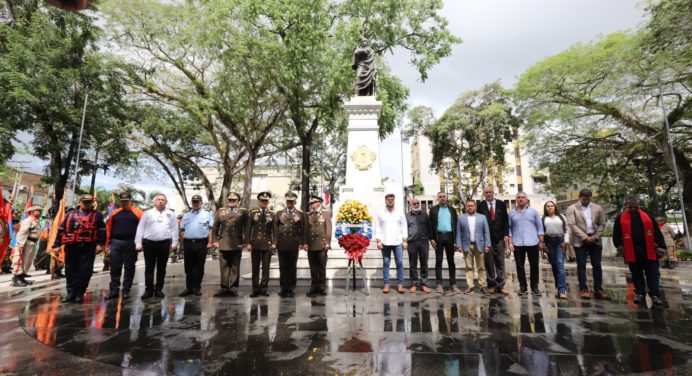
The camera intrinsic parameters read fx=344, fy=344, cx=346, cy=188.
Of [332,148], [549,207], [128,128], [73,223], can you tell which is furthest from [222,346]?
[332,148]

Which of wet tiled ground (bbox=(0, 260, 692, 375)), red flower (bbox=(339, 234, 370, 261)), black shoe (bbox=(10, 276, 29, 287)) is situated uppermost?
red flower (bbox=(339, 234, 370, 261))

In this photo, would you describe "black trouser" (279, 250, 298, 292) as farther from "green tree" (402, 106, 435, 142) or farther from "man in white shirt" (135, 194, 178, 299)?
"green tree" (402, 106, 435, 142)

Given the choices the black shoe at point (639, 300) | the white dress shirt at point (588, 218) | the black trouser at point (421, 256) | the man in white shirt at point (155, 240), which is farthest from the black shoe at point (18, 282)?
the black shoe at point (639, 300)

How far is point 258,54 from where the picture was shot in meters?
16.2

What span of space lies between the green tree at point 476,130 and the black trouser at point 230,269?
1012 inches

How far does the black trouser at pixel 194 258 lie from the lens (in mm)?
6590

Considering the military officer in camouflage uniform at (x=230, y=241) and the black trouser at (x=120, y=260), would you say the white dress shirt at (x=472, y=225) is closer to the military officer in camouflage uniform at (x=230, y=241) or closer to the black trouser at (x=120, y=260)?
the military officer in camouflage uniform at (x=230, y=241)

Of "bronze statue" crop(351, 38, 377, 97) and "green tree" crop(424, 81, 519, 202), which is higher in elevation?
"green tree" crop(424, 81, 519, 202)

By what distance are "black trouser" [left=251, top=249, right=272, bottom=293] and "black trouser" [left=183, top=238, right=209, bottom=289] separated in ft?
3.33

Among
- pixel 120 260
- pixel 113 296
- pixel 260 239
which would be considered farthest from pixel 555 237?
pixel 113 296

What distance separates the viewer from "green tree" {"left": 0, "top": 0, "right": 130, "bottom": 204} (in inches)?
585

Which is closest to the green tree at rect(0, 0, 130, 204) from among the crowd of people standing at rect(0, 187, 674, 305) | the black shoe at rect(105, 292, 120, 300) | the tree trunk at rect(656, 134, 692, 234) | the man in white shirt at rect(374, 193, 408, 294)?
the crowd of people standing at rect(0, 187, 674, 305)

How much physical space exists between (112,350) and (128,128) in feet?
60.3

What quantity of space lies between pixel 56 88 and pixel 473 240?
758 inches
